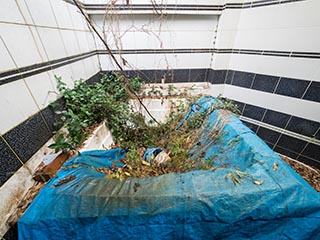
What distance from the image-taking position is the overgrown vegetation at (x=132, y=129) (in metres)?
1.40

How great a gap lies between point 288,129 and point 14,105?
311 centimetres

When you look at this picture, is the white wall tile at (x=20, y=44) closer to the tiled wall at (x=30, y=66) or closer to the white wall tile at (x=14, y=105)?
the tiled wall at (x=30, y=66)

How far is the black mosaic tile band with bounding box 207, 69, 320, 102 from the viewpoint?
1.67 meters

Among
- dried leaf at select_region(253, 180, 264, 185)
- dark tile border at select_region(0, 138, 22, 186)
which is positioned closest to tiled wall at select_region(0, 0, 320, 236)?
dark tile border at select_region(0, 138, 22, 186)

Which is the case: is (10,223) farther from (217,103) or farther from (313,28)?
(313,28)

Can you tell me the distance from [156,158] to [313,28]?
238 centimetres

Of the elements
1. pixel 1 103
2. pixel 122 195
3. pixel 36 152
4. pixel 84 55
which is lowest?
pixel 122 195

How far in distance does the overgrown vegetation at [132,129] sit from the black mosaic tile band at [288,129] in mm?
623

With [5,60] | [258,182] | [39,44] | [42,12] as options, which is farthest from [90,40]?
[258,182]

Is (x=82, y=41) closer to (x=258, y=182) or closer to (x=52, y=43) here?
(x=52, y=43)

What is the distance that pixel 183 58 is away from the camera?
2.49 metres

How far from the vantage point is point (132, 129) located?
2141 mm

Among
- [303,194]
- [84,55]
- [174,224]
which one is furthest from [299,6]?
[84,55]

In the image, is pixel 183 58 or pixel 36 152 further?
pixel 183 58
